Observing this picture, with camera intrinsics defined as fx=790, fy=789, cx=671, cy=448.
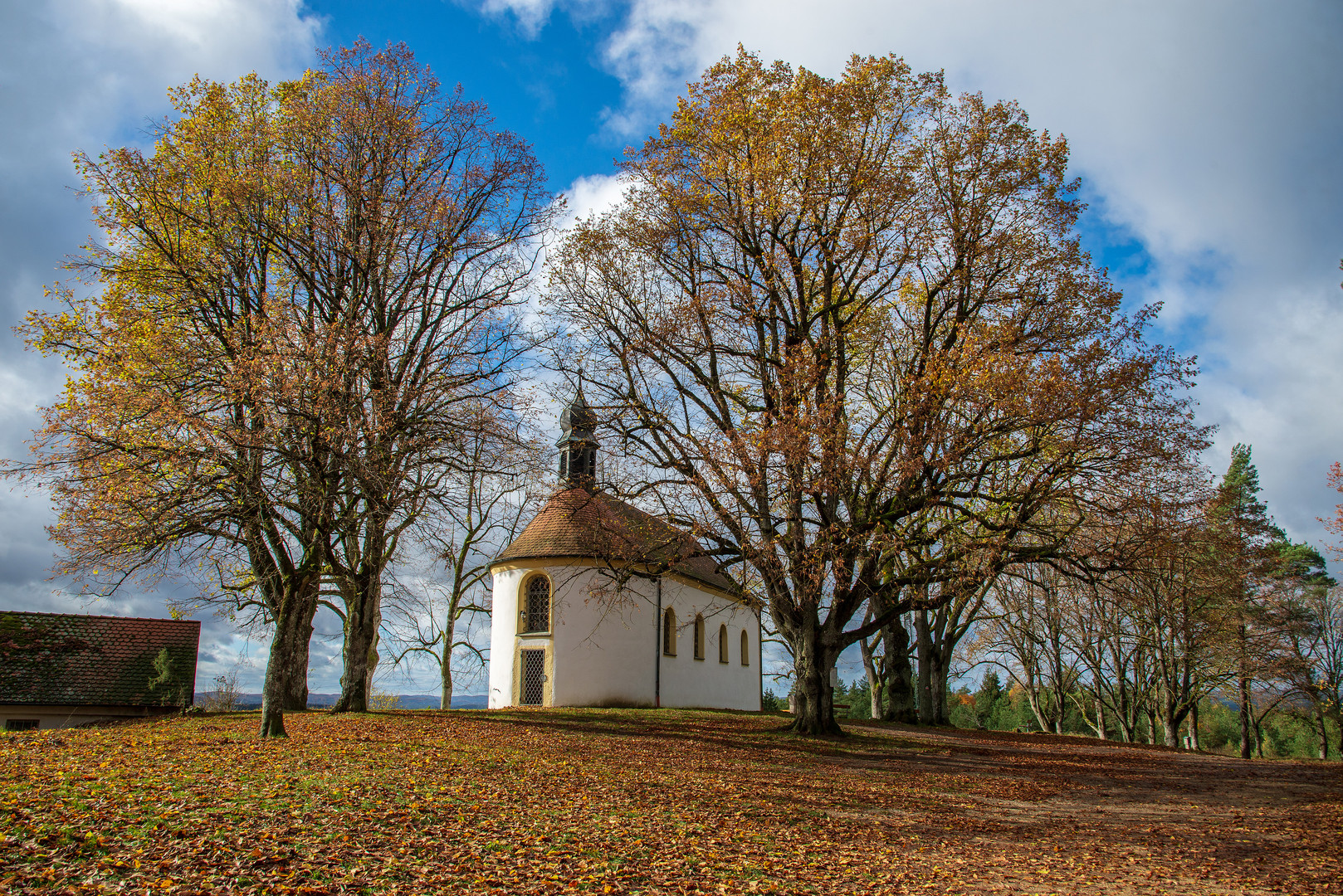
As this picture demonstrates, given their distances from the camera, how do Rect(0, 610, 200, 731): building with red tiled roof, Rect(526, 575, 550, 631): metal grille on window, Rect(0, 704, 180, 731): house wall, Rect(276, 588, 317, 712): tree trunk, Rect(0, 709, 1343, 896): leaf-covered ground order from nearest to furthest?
Rect(0, 709, 1343, 896): leaf-covered ground, Rect(276, 588, 317, 712): tree trunk, Rect(0, 704, 180, 731): house wall, Rect(0, 610, 200, 731): building with red tiled roof, Rect(526, 575, 550, 631): metal grille on window

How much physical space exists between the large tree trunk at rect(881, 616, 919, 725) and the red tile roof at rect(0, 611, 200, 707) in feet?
73.3

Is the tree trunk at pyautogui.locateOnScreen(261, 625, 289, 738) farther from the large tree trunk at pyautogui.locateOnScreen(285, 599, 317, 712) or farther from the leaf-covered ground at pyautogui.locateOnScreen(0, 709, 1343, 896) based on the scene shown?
the large tree trunk at pyautogui.locateOnScreen(285, 599, 317, 712)

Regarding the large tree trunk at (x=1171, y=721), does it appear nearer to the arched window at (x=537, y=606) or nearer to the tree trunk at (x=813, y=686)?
the tree trunk at (x=813, y=686)

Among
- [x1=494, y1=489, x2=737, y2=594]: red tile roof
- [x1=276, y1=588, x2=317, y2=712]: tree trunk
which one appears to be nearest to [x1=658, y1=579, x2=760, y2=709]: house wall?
[x1=494, y1=489, x2=737, y2=594]: red tile roof

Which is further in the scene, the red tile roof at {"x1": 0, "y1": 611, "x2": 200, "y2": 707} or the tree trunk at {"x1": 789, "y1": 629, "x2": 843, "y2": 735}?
the red tile roof at {"x1": 0, "y1": 611, "x2": 200, "y2": 707}

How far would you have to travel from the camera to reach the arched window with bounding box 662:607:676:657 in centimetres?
2930

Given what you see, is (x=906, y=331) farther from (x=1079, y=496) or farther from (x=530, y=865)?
(x=530, y=865)

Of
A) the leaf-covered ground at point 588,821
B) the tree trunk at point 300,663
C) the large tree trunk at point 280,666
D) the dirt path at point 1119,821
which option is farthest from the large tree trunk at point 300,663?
the dirt path at point 1119,821

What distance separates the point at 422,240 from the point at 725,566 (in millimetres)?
9825

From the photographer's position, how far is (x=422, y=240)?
17.6 metres

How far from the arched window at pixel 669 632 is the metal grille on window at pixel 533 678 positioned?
4.82 meters

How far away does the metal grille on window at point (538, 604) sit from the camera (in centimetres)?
2678

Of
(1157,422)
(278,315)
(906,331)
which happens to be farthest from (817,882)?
(906,331)

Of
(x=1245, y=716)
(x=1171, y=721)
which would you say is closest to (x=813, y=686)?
(x=1245, y=716)
